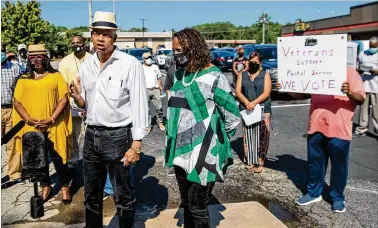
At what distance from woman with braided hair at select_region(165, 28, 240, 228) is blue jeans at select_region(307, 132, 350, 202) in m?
1.77

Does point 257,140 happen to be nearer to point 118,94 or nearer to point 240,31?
point 118,94

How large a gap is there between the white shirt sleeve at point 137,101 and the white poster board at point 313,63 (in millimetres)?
2129

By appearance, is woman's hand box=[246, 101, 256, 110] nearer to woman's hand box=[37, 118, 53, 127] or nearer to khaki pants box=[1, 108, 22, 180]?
woman's hand box=[37, 118, 53, 127]

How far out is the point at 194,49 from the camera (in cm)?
316

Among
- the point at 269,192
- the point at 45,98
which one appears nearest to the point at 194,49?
the point at 45,98

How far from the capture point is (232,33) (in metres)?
132

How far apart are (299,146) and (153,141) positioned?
2894 millimetres

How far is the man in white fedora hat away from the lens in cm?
326

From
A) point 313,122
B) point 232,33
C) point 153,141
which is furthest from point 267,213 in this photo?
point 232,33

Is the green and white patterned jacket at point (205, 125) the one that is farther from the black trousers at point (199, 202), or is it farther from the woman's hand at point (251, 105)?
the woman's hand at point (251, 105)

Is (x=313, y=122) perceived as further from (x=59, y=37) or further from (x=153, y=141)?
(x=59, y=37)

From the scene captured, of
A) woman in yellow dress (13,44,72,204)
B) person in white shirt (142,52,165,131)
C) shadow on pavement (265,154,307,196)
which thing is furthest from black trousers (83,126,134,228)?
person in white shirt (142,52,165,131)

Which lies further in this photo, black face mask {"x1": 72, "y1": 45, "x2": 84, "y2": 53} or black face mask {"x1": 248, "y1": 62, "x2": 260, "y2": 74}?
black face mask {"x1": 248, "y1": 62, "x2": 260, "y2": 74}

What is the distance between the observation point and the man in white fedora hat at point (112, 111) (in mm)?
3262
